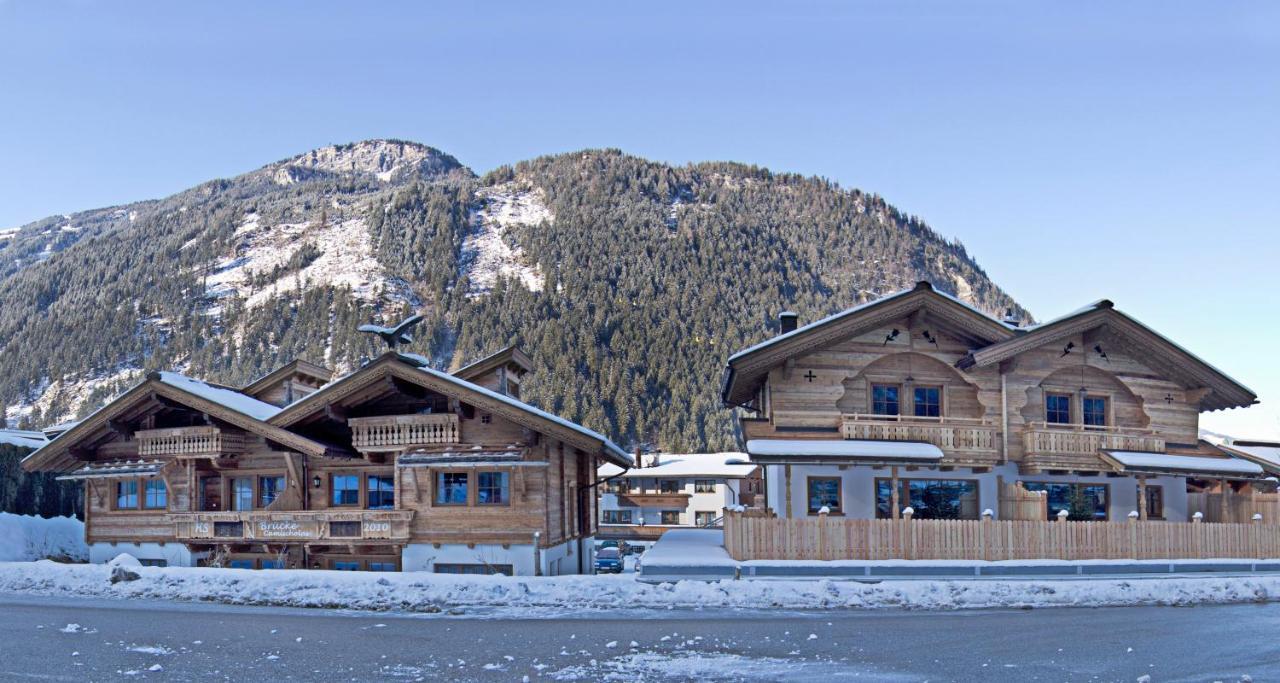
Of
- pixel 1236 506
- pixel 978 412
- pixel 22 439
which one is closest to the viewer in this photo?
pixel 978 412

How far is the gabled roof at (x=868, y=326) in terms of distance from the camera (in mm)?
29078

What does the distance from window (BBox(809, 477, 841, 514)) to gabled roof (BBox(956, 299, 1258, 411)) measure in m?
5.27

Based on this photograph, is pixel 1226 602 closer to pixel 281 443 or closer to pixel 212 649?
pixel 212 649

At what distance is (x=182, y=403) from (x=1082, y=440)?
85.9 feet

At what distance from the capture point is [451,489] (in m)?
27.6

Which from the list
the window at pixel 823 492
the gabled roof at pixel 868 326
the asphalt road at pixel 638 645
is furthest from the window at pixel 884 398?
the asphalt road at pixel 638 645

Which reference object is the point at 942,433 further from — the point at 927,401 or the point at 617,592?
the point at 617,592

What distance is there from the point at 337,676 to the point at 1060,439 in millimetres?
23553

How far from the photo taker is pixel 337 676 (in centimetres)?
1320

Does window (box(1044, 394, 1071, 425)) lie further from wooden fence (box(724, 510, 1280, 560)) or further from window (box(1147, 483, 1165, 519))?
wooden fence (box(724, 510, 1280, 560))

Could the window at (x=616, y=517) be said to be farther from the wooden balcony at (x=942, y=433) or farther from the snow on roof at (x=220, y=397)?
the wooden balcony at (x=942, y=433)

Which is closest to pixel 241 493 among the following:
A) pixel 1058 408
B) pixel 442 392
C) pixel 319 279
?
pixel 442 392

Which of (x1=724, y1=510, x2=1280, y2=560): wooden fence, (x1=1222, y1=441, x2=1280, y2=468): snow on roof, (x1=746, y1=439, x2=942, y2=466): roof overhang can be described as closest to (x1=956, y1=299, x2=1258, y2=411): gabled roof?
(x1=746, y1=439, x2=942, y2=466): roof overhang

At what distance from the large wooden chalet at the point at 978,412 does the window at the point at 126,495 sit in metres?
18.2
